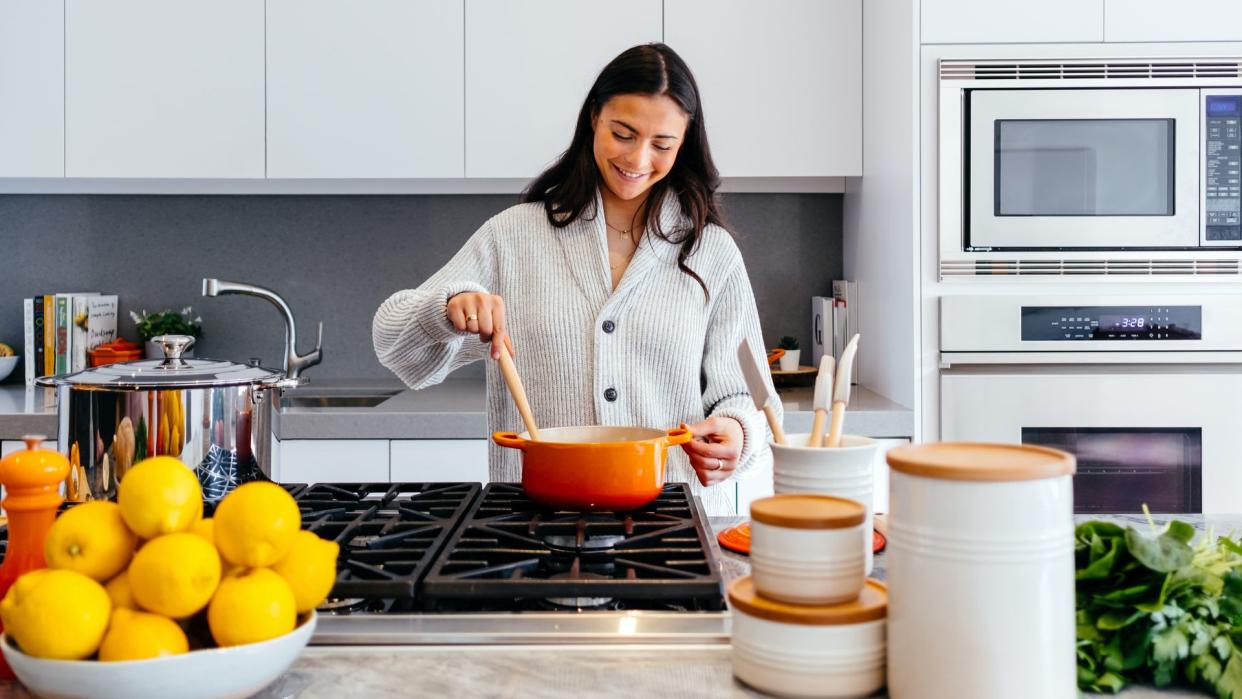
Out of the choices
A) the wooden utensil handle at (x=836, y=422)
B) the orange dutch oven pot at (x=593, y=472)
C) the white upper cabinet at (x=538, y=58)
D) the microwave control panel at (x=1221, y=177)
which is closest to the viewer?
the wooden utensil handle at (x=836, y=422)

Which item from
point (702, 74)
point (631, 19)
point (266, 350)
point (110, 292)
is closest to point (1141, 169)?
point (702, 74)

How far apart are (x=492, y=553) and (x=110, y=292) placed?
8.04ft

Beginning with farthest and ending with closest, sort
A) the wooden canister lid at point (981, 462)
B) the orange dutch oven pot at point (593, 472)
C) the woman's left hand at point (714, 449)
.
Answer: the woman's left hand at point (714, 449) < the orange dutch oven pot at point (593, 472) < the wooden canister lid at point (981, 462)

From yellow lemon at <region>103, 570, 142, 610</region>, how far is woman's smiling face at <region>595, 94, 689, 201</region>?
1.04 metres

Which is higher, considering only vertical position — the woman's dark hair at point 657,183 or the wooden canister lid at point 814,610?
the woman's dark hair at point 657,183

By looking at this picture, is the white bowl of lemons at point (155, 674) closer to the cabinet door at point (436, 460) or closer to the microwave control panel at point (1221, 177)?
the cabinet door at point (436, 460)

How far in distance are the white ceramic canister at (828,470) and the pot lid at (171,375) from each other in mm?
651

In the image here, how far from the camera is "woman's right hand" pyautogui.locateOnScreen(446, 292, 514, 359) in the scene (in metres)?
1.28

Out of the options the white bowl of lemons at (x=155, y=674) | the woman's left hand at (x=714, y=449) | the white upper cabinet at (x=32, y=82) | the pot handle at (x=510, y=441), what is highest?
the white upper cabinet at (x=32, y=82)

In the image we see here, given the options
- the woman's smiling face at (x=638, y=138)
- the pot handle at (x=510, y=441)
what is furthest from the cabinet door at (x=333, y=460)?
the pot handle at (x=510, y=441)

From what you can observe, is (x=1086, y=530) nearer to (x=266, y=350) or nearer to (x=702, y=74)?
(x=702, y=74)

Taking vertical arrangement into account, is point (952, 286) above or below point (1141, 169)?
below

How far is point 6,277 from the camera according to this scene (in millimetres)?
2988

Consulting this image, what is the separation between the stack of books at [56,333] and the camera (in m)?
2.78
